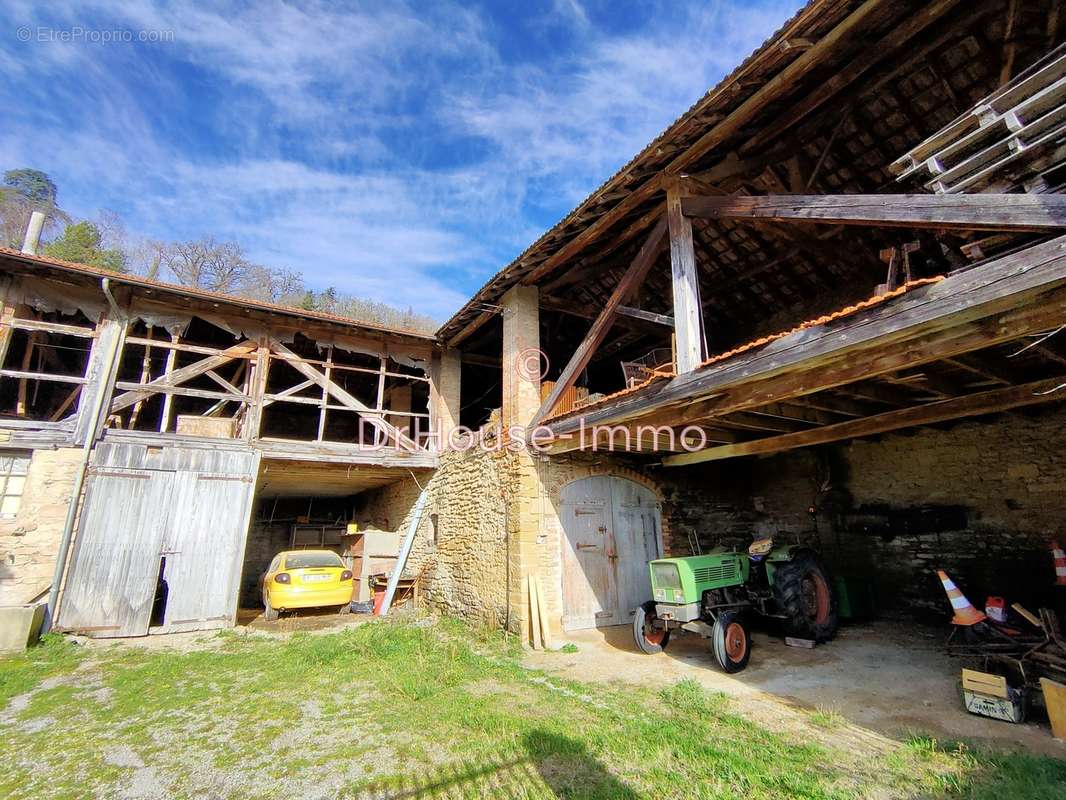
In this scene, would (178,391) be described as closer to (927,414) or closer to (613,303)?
(613,303)

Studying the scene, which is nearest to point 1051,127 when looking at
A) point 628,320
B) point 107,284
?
point 628,320

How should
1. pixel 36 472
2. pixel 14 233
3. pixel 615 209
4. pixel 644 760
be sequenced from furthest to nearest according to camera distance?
pixel 14 233
pixel 36 472
pixel 615 209
pixel 644 760

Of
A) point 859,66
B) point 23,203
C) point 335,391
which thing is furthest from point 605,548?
point 23,203

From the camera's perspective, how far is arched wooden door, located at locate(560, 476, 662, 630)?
7477 millimetres

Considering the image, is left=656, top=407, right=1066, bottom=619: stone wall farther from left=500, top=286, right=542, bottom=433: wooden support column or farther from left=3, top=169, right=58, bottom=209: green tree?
left=3, top=169, right=58, bottom=209: green tree

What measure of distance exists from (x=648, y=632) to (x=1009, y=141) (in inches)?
226

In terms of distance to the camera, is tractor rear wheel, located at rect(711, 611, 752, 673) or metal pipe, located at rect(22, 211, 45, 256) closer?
tractor rear wheel, located at rect(711, 611, 752, 673)

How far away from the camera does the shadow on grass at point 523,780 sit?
→ 116 inches

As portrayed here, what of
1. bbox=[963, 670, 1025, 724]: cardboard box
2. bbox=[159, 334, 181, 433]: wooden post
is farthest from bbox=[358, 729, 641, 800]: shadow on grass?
bbox=[159, 334, 181, 433]: wooden post

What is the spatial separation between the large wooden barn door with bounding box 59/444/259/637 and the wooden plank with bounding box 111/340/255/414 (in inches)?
32.3

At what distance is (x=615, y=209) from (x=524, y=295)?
2.44 m

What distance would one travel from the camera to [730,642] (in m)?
5.34

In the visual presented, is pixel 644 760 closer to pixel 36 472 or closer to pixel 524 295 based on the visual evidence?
pixel 524 295

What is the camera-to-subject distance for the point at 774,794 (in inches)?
113
